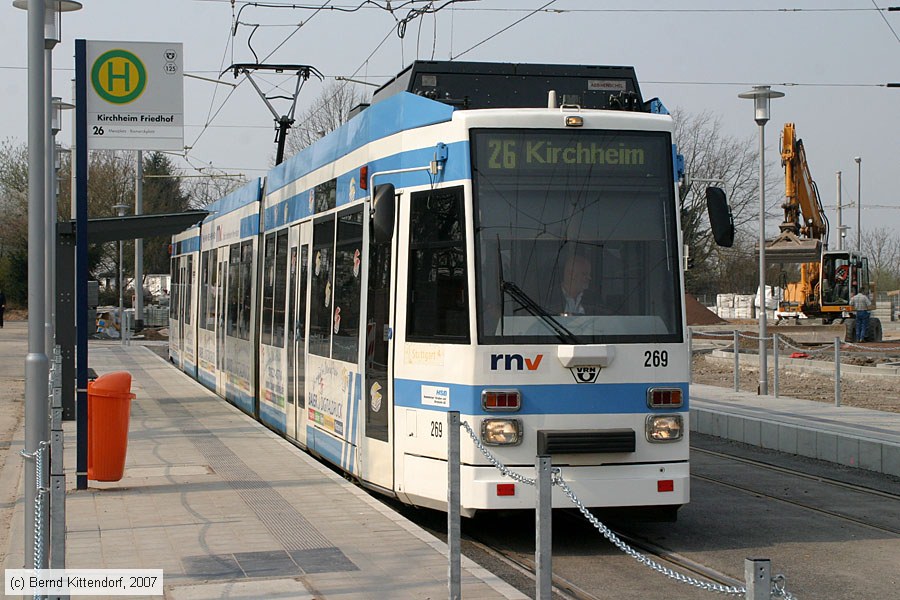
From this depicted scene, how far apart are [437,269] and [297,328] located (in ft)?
14.6

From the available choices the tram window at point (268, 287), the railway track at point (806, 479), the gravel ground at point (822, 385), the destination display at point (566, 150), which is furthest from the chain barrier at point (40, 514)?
the gravel ground at point (822, 385)

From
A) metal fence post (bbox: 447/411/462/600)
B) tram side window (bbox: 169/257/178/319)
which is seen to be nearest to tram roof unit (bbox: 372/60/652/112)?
metal fence post (bbox: 447/411/462/600)

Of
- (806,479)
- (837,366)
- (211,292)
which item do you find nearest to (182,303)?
(211,292)

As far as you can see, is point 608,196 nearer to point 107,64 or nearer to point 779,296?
point 107,64

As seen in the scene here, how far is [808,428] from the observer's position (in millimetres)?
14641

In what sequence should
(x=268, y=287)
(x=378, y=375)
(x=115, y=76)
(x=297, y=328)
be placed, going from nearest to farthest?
(x=378, y=375)
(x=115, y=76)
(x=297, y=328)
(x=268, y=287)

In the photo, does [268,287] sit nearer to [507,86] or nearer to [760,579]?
[507,86]

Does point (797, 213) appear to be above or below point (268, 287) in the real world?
above

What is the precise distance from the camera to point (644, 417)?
27.7 feet

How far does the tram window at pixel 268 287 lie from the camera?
14.8 metres

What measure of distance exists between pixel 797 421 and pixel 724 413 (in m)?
1.26

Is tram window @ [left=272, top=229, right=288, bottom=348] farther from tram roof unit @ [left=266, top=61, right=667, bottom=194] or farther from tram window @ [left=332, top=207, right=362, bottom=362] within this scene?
tram roof unit @ [left=266, top=61, right=667, bottom=194]

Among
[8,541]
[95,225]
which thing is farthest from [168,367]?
[8,541]

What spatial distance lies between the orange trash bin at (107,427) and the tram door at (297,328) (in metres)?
2.39
